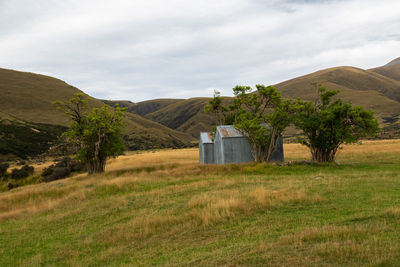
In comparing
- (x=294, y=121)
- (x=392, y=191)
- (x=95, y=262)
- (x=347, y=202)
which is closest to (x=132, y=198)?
(x=95, y=262)

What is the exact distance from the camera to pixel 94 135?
108 ft

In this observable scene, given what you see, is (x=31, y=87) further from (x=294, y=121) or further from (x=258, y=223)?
(x=258, y=223)

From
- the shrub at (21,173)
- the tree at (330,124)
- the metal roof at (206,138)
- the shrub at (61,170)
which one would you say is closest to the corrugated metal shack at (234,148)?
the metal roof at (206,138)

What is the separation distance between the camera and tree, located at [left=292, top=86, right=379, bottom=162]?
94.2 ft

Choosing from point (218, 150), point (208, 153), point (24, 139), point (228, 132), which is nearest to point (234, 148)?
point (228, 132)

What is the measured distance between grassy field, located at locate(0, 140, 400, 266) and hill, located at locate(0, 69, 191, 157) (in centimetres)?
6154

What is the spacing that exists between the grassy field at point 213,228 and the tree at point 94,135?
13.3 meters

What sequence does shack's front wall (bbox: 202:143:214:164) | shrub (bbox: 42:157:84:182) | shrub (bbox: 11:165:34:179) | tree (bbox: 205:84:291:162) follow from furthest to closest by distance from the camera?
shrub (bbox: 11:165:34:179)
shrub (bbox: 42:157:84:182)
shack's front wall (bbox: 202:143:214:164)
tree (bbox: 205:84:291:162)

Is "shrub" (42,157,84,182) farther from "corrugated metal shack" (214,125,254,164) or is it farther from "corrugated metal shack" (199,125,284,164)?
"corrugated metal shack" (214,125,254,164)

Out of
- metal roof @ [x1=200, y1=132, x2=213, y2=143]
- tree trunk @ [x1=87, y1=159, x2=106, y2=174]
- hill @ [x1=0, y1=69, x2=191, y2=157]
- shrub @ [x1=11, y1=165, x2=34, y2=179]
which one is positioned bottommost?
shrub @ [x1=11, y1=165, x2=34, y2=179]

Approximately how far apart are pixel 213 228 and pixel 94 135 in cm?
2516

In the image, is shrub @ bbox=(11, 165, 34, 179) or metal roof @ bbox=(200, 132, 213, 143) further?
shrub @ bbox=(11, 165, 34, 179)

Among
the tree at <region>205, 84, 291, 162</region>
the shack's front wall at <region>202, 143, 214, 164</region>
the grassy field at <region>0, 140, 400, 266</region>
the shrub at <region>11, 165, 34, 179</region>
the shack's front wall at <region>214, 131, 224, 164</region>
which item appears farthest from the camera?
the shrub at <region>11, 165, 34, 179</region>

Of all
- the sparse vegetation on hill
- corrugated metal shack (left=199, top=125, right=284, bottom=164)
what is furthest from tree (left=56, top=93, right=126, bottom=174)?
the sparse vegetation on hill
